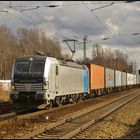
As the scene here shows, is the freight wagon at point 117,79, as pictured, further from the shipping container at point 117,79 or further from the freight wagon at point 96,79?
the freight wagon at point 96,79

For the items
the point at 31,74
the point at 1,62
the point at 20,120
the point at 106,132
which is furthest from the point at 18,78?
Answer: the point at 1,62

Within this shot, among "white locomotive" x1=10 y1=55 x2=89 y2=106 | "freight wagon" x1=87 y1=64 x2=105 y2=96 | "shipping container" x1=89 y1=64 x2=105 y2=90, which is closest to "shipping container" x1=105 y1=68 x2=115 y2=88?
"freight wagon" x1=87 y1=64 x2=105 y2=96

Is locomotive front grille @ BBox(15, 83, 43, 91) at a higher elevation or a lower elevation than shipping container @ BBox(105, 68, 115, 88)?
lower

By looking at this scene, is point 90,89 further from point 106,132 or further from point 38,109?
point 106,132

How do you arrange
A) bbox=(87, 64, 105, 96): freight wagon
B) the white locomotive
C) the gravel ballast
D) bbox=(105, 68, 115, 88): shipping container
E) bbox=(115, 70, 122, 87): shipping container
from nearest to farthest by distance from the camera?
the gravel ballast < the white locomotive < bbox=(87, 64, 105, 96): freight wagon < bbox=(105, 68, 115, 88): shipping container < bbox=(115, 70, 122, 87): shipping container

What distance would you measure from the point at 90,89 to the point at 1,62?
46.5 m

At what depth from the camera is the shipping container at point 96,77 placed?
136 feet

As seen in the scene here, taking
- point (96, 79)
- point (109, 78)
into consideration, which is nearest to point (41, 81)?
point (96, 79)

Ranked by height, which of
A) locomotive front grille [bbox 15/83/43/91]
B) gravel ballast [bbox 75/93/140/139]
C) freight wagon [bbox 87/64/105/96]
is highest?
freight wagon [bbox 87/64/105/96]

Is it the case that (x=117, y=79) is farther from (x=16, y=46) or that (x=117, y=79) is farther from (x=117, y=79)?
(x=16, y=46)

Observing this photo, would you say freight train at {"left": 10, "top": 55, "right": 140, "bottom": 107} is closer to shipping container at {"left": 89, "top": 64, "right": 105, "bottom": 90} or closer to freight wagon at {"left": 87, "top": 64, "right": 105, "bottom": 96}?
freight wagon at {"left": 87, "top": 64, "right": 105, "bottom": 96}

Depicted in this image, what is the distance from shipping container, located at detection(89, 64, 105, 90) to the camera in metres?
41.4

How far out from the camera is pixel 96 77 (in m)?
44.3

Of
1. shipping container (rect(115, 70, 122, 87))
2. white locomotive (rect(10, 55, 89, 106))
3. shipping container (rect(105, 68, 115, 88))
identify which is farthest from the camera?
shipping container (rect(115, 70, 122, 87))
